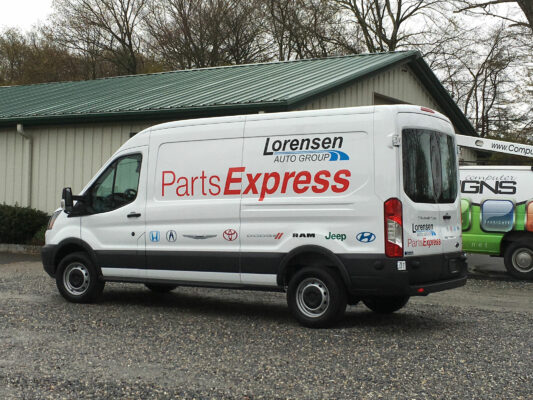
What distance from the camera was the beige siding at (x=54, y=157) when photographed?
54.0 ft

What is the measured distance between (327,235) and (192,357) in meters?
2.04

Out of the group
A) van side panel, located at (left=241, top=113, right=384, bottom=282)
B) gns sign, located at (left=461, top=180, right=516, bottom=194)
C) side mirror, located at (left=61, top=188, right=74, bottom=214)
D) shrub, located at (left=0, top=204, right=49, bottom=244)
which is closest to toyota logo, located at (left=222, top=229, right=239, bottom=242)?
van side panel, located at (left=241, top=113, right=384, bottom=282)

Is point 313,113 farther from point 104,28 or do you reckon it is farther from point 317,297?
point 104,28

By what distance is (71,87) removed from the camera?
21.8 m

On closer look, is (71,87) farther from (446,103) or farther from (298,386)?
(298,386)

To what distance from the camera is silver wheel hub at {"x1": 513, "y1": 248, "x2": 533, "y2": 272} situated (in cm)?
1245

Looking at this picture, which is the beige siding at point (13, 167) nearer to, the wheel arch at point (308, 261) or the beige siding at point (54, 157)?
the beige siding at point (54, 157)

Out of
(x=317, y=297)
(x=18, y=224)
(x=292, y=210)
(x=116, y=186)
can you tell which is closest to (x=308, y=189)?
(x=292, y=210)

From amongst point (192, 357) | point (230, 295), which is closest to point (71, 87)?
point (230, 295)

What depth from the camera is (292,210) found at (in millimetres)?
7684

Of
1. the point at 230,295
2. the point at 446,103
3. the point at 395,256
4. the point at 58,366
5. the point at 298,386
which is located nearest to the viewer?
the point at 298,386

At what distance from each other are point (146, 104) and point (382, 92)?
234 inches

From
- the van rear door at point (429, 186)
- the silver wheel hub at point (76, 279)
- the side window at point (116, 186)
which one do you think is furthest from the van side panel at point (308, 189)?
the silver wheel hub at point (76, 279)

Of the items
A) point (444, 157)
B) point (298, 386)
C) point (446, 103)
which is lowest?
point (298, 386)
